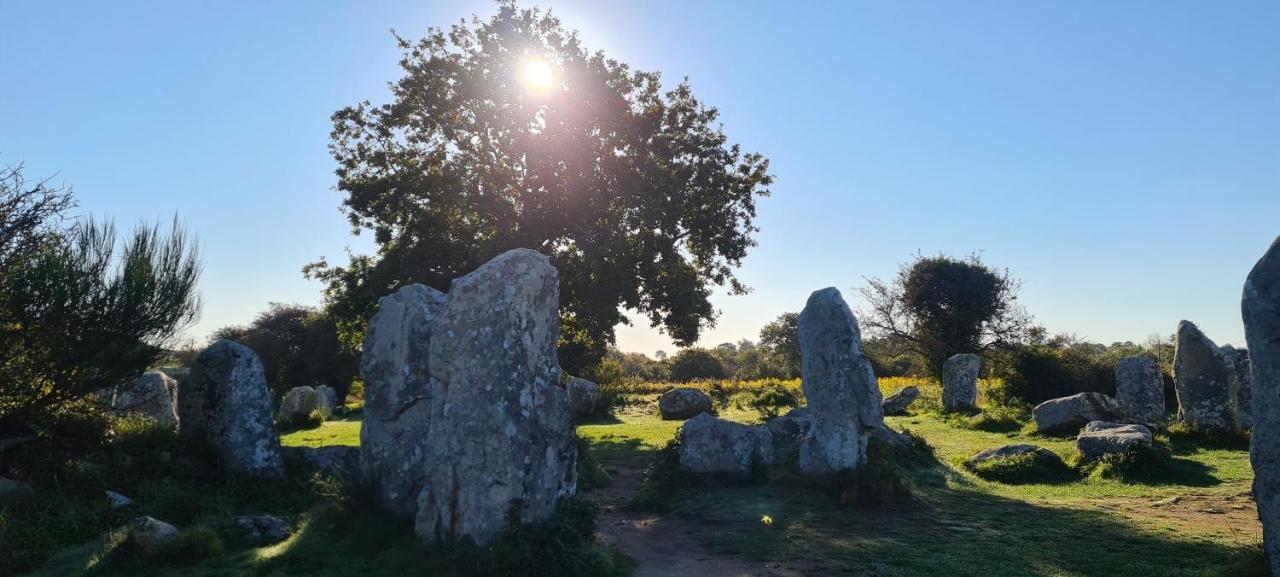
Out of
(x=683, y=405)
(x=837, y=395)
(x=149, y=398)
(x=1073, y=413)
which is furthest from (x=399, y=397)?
(x=683, y=405)

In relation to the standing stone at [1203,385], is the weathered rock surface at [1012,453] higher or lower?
lower

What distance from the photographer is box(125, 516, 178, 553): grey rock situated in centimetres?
908

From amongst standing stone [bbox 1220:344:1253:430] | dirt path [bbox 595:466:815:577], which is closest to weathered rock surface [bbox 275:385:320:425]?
dirt path [bbox 595:466:815:577]

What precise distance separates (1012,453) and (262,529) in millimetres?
13704

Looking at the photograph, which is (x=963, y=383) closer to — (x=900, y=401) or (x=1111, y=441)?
(x=900, y=401)

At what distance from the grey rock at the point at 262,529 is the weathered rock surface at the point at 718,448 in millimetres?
6788

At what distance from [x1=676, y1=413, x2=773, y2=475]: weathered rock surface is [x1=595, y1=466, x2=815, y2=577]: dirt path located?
147cm

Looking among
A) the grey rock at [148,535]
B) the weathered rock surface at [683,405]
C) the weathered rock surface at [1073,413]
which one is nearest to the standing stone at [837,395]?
the weathered rock surface at [1073,413]

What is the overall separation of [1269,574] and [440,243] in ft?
67.9

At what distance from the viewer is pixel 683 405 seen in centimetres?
2731

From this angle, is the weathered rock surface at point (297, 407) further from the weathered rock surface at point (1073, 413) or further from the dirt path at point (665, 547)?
the weathered rock surface at point (1073, 413)

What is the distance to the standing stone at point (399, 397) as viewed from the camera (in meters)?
11.0

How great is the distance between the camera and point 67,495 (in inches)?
468

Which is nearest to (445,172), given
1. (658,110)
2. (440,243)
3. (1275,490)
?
(440,243)
